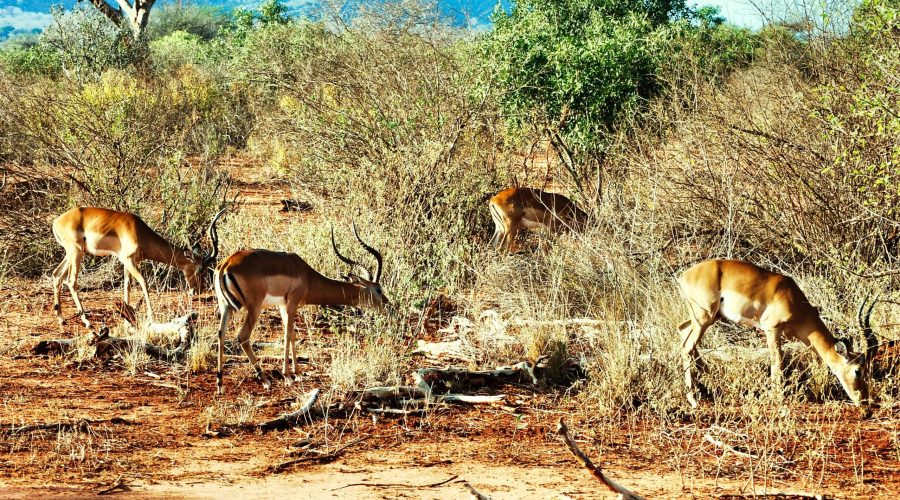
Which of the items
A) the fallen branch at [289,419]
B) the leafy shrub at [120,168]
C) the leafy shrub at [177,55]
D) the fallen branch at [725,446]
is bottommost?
the fallen branch at [725,446]

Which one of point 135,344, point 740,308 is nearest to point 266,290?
point 135,344

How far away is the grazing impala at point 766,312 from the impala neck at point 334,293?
239 centimetres

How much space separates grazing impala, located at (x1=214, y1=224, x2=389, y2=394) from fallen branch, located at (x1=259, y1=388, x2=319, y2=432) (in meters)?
0.73

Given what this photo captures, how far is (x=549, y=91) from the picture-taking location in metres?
12.2

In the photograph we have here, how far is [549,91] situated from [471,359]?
18.0 feet

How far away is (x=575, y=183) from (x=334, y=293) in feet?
16.7

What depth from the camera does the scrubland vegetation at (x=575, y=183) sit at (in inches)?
266

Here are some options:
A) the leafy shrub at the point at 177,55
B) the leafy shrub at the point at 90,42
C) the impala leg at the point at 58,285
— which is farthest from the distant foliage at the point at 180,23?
the impala leg at the point at 58,285

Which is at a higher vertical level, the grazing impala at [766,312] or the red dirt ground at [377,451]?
the grazing impala at [766,312]

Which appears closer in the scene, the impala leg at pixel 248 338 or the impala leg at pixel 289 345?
the impala leg at pixel 248 338

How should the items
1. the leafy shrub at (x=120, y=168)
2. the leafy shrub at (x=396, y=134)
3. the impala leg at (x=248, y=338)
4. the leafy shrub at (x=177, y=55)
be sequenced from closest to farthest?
the impala leg at (x=248, y=338)
the leafy shrub at (x=396, y=134)
the leafy shrub at (x=120, y=168)
the leafy shrub at (x=177, y=55)

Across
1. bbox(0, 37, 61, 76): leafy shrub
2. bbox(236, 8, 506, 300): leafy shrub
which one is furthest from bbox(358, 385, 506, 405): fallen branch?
bbox(0, 37, 61, 76): leafy shrub

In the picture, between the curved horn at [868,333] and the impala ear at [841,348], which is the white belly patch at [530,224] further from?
the curved horn at [868,333]

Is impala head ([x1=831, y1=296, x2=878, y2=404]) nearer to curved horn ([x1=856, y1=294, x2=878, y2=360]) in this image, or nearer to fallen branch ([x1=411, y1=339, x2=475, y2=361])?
curved horn ([x1=856, y1=294, x2=878, y2=360])
